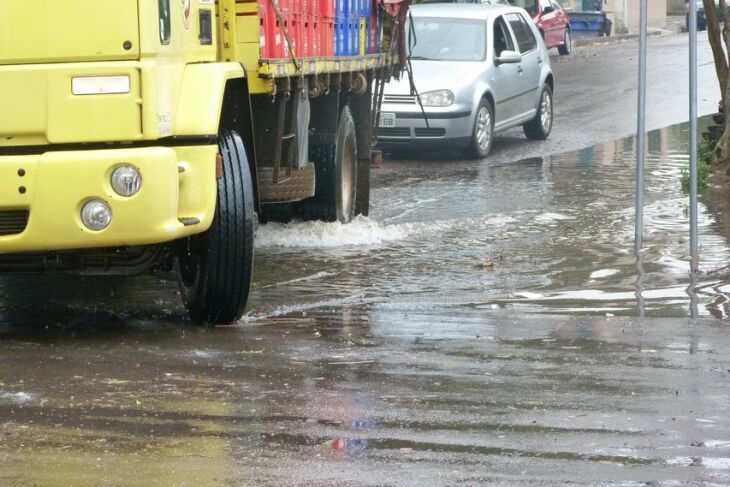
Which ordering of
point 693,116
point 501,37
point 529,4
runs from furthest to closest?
point 529,4 < point 501,37 < point 693,116

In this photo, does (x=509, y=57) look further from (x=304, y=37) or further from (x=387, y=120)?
(x=304, y=37)

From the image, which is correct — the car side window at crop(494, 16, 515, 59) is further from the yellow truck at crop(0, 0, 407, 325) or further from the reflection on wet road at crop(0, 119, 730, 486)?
the yellow truck at crop(0, 0, 407, 325)

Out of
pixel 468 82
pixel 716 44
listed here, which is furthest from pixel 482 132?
pixel 716 44

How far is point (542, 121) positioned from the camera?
18688mm

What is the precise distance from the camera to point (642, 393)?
590 centimetres

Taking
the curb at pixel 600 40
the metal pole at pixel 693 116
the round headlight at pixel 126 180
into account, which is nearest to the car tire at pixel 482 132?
the metal pole at pixel 693 116

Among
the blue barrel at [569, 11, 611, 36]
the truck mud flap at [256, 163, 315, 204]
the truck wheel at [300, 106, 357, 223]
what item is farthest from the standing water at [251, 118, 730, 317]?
the blue barrel at [569, 11, 611, 36]

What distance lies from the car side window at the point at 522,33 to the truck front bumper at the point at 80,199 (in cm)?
1151

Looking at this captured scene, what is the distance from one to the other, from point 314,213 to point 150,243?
4443 mm

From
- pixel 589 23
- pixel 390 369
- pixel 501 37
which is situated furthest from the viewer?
pixel 589 23

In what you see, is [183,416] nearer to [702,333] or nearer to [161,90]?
[161,90]

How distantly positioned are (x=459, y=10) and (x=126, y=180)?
37.1 ft

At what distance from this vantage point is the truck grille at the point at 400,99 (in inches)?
622

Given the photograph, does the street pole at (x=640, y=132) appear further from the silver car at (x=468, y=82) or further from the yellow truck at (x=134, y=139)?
the silver car at (x=468, y=82)
